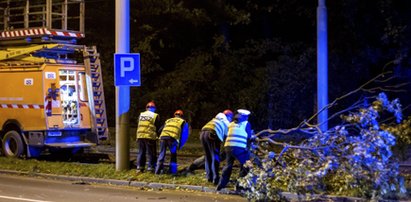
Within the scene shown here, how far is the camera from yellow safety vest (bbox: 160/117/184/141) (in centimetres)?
1359

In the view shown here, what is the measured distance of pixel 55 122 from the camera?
1667cm

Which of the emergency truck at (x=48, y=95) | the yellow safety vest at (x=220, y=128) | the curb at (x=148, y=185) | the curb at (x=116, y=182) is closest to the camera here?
the curb at (x=148, y=185)

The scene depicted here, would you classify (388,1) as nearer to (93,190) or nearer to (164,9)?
(164,9)

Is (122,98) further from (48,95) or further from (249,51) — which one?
(249,51)

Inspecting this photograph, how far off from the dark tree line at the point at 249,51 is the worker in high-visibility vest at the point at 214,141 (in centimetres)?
1008

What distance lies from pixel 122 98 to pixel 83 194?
2771 millimetres

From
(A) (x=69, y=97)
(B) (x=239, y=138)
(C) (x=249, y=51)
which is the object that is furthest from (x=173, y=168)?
(C) (x=249, y=51)

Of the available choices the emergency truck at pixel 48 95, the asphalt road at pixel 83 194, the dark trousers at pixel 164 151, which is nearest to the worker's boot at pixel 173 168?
the dark trousers at pixel 164 151

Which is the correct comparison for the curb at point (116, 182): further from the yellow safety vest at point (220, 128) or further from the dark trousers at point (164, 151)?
the yellow safety vest at point (220, 128)

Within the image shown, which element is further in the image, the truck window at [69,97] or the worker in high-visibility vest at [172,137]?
the truck window at [69,97]

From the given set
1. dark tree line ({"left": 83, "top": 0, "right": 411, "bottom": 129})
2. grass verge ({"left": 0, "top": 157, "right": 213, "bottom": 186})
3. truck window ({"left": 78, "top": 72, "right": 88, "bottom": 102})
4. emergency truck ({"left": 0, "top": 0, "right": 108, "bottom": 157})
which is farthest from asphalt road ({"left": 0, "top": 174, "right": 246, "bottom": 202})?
dark tree line ({"left": 83, "top": 0, "right": 411, "bottom": 129})

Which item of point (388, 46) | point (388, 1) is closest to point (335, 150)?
point (388, 1)

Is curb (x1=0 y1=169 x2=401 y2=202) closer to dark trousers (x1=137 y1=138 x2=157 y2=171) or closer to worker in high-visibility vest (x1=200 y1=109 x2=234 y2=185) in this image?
worker in high-visibility vest (x1=200 y1=109 x2=234 y2=185)

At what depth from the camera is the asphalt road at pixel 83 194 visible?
37.0 feet
